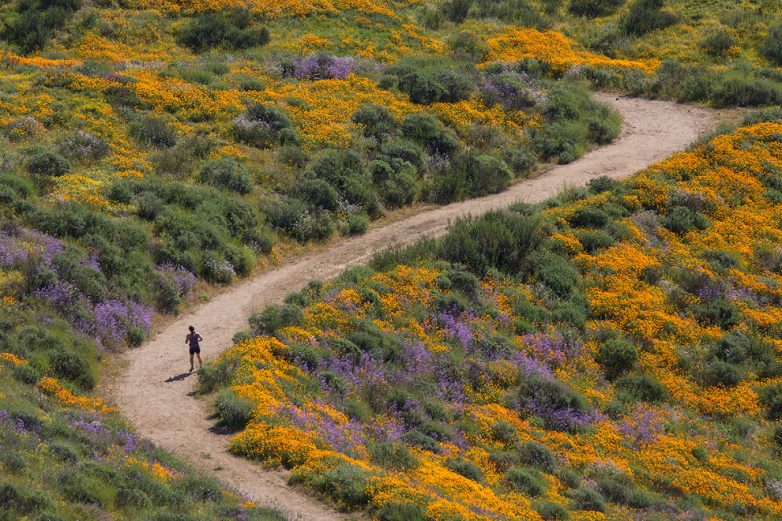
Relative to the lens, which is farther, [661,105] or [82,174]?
[661,105]

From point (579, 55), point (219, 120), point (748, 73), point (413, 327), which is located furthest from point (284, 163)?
point (748, 73)

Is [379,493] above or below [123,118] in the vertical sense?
below

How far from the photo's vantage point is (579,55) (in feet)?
167

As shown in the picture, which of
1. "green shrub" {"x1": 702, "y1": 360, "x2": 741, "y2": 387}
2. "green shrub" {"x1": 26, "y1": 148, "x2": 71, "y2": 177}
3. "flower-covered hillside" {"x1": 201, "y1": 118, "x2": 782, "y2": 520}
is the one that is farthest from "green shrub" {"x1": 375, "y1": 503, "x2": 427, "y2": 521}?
"green shrub" {"x1": 26, "y1": 148, "x2": 71, "y2": 177}

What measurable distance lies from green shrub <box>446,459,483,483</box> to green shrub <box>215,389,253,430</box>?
4502mm

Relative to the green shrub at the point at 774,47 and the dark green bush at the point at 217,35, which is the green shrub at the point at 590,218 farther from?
the green shrub at the point at 774,47

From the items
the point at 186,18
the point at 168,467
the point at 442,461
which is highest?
the point at 186,18

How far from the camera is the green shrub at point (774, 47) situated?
5041 centimetres

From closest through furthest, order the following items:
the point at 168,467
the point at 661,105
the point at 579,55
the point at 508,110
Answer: the point at 168,467, the point at 508,110, the point at 661,105, the point at 579,55

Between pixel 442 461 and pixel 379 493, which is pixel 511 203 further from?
pixel 379 493

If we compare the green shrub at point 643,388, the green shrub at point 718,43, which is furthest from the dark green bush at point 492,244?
the green shrub at point 718,43

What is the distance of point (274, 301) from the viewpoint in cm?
2734

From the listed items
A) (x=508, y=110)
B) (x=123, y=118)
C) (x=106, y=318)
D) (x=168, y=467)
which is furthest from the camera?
(x=508, y=110)

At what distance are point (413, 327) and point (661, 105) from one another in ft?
83.1
